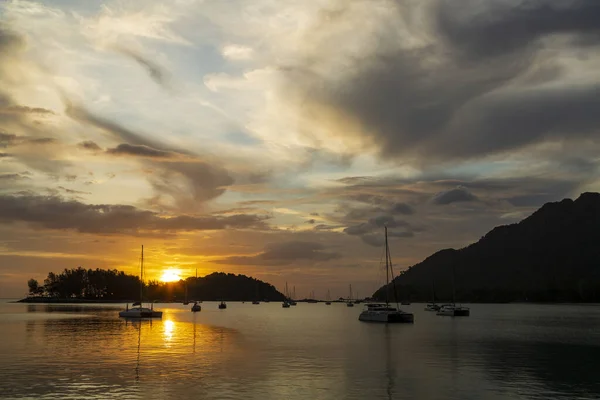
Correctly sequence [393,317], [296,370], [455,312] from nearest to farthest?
[296,370], [393,317], [455,312]

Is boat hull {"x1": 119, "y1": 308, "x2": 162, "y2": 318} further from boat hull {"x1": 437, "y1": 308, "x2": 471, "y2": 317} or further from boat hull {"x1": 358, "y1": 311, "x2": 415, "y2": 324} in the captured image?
boat hull {"x1": 437, "y1": 308, "x2": 471, "y2": 317}

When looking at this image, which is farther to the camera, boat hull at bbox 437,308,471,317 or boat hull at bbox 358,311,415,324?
boat hull at bbox 437,308,471,317

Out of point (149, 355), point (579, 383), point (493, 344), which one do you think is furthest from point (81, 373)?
point (493, 344)

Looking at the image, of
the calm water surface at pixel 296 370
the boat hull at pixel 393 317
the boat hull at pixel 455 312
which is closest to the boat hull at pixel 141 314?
the boat hull at pixel 393 317

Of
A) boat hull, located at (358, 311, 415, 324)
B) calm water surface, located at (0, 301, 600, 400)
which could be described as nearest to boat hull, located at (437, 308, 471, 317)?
boat hull, located at (358, 311, 415, 324)

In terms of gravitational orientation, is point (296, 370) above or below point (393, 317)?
below

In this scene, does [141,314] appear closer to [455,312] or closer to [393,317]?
[393,317]

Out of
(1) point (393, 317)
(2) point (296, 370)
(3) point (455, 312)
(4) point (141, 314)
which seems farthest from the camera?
(3) point (455, 312)

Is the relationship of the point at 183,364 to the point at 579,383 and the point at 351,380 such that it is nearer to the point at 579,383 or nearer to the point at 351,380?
the point at 351,380

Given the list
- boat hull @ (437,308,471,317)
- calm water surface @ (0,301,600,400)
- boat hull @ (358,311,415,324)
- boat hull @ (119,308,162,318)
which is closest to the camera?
calm water surface @ (0,301,600,400)

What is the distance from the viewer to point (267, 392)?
38.3 m

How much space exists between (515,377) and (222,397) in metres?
24.6

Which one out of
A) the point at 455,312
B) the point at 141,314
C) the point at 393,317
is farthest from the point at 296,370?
the point at 455,312

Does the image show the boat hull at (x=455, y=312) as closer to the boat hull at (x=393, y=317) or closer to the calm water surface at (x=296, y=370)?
the boat hull at (x=393, y=317)
